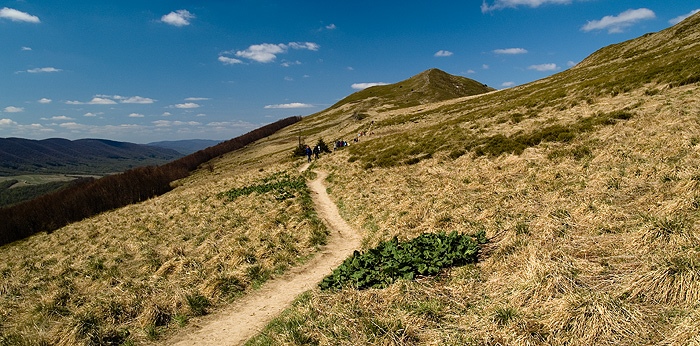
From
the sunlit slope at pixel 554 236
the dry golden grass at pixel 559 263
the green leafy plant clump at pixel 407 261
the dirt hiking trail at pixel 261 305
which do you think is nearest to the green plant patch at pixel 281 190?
the sunlit slope at pixel 554 236

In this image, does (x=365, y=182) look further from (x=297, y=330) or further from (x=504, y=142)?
(x=297, y=330)

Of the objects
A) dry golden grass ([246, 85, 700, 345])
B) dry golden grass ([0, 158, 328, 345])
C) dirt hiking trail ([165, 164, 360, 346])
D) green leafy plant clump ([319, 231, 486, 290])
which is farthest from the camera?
dry golden grass ([0, 158, 328, 345])

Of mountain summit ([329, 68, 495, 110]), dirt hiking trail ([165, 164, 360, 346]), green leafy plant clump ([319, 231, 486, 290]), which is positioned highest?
mountain summit ([329, 68, 495, 110])

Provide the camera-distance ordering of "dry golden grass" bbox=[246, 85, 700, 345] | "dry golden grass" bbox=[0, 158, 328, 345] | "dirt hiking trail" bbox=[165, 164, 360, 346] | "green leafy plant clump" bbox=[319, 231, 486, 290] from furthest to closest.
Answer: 1. "dry golden grass" bbox=[0, 158, 328, 345]
2. "green leafy plant clump" bbox=[319, 231, 486, 290]
3. "dirt hiking trail" bbox=[165, 164, 360, 346]
4. "dry golden grass" bbox=[246, 85, 700, 345]

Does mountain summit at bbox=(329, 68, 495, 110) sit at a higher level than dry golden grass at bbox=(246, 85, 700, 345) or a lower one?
higher

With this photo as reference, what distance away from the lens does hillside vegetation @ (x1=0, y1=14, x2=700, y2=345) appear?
617cm

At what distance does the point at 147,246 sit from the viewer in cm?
2008

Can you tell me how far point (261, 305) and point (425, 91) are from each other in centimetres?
13401

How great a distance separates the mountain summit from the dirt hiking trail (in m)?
103

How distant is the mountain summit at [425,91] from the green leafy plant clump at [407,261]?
346 ft

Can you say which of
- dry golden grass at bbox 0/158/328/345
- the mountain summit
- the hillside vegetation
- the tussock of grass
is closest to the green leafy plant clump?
the hillside vegetation

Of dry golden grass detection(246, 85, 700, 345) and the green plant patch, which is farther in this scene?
the green plant patch

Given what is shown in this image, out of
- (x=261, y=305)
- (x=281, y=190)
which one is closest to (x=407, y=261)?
(x=261, y=305)

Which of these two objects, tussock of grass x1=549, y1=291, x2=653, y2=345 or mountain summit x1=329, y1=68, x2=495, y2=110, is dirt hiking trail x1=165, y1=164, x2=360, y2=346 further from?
mountain summit x1=329, y1=68, x2=495, y2=110
